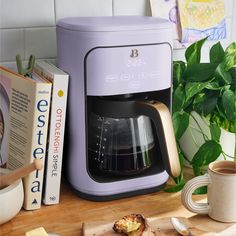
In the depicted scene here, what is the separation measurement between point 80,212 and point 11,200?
5.4 inches

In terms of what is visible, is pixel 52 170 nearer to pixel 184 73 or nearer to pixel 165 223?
pixel 165 223

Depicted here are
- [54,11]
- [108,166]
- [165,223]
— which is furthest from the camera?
[54,11]

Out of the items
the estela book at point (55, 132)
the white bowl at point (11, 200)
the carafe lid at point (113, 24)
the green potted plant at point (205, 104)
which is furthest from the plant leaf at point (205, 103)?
the white bowl at point (11, 200)

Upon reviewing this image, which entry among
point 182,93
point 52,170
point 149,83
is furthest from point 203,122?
point 52,170

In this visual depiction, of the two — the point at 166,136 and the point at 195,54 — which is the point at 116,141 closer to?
the point at 166,136

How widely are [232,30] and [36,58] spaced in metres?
0.56

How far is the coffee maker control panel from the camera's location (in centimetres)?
81

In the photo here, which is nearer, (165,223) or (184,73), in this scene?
(165,223)

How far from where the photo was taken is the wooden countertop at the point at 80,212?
0.81 m

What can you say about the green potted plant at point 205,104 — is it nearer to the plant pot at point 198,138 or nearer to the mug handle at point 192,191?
the plant pot at point 198,138

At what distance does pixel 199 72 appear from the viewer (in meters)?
0.98

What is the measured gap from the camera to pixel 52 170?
0.88m

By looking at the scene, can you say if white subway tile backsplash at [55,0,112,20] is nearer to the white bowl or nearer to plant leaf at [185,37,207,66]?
plant leaf at [185,37,207,66]

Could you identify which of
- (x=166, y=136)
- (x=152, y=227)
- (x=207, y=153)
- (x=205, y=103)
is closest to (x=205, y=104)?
(x=205, y=103)
